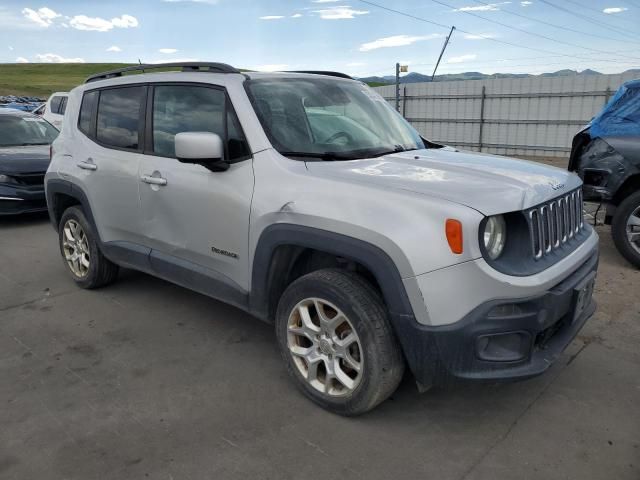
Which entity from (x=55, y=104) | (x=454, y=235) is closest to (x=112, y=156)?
(x=454, y=235)

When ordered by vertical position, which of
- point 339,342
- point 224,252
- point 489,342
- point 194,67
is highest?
point 194,67

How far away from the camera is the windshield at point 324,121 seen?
329 cm

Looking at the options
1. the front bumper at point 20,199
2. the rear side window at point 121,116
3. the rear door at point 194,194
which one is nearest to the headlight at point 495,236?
the rear door at point 194,194

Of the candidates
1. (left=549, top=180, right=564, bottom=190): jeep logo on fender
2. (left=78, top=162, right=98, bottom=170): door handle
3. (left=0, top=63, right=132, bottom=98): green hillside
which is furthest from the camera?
(left=0, top=63, right=132, bottom=98): green hillside

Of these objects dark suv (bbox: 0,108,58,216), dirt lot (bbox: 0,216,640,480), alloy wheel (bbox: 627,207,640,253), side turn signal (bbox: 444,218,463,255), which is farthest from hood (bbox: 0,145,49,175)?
alloy wheel (bbox: 627,207,640,253)

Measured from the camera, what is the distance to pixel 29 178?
26.0ft

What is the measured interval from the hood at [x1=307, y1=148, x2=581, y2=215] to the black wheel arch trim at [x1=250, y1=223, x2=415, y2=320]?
0.34 metres

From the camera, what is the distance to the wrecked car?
544 cm

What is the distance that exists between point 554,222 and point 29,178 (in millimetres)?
7491

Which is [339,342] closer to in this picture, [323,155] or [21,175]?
[323,155]

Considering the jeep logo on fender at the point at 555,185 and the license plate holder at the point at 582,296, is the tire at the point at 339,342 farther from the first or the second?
the jeep logo on fender at the point at 555,185

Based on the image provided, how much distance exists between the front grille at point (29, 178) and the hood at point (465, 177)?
20.9 feet

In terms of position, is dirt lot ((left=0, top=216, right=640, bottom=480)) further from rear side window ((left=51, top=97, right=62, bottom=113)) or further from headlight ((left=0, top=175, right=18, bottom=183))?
rear side window ((left=51, top=97, right=62, bottom=113))

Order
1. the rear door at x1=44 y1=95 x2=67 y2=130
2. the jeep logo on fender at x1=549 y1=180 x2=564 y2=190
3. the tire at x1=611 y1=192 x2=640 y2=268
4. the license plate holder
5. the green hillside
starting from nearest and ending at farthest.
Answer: the license plate holder → the jeep logo on fender at x1=549 y1=180 x2=564 y2=190 → the tire at x1=611 y1=192 x2=640 y2=268 → the rear door at x1=44 y1=95 x2=67 y2=130 → the green hillside
